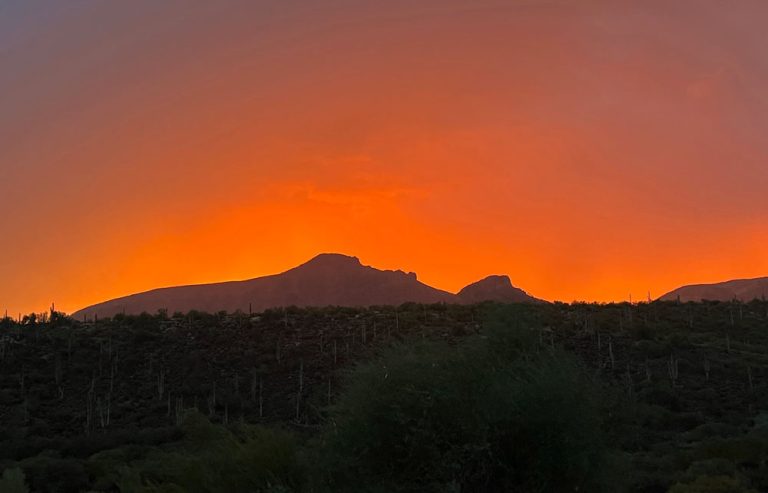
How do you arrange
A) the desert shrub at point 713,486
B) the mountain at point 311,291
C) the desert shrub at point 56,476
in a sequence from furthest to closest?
the mountain at point 311,291 → the desert shrub at point 56,476 → the desert shrub at point 713,486

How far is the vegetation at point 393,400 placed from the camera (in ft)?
48.7

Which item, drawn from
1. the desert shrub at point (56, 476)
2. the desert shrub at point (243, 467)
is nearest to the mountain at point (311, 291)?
the desert shrub at point (56, 476)

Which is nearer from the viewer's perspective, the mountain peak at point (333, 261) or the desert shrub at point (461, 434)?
the desert shrub at point (461, 434)

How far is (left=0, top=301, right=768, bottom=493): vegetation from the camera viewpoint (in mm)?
14852

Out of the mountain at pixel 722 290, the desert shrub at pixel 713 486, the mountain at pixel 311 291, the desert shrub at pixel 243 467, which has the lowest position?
the desert shrub at pixel 713 486

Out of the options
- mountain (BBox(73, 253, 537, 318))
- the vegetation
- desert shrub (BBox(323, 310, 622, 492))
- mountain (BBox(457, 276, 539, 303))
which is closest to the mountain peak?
mountain (BBox(73, 253, 537, 318))

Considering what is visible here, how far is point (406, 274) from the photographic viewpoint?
169500 mm

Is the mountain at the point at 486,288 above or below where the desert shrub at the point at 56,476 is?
above

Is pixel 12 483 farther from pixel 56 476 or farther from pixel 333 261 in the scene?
pixel 333 261

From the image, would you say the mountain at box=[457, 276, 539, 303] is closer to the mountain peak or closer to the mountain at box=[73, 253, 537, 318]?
the mountain at box=[73, 253, 537, 318]

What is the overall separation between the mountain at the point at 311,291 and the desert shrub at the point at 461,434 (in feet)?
413

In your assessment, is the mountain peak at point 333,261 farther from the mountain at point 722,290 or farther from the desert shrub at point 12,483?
the desert shrub at point 12,483

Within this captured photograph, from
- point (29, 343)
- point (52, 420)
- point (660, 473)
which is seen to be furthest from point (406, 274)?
point (660, 473)

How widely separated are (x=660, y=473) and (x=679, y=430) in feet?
41.8
